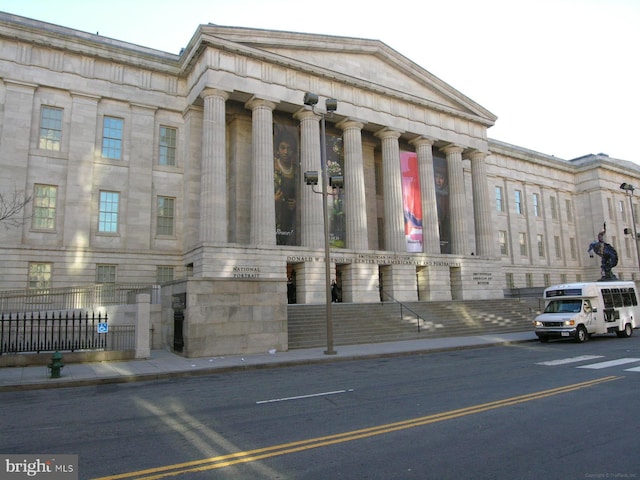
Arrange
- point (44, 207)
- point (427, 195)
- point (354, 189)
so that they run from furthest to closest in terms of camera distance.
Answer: point (427, 195)
point (354, 189)
point (44, 207)

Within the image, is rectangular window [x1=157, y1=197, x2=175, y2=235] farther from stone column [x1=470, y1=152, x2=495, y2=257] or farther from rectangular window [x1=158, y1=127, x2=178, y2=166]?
stone column [x1=470, y1=152, x2=495, y2=257]

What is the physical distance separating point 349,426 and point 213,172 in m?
23.3

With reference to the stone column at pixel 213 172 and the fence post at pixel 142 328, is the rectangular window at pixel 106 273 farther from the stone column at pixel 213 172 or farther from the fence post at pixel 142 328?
the fence post at pixel 142 328

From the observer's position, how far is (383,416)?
768 centimetres

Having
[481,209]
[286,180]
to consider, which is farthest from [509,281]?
[286,180]

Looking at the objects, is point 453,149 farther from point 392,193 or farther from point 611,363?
point 611,363

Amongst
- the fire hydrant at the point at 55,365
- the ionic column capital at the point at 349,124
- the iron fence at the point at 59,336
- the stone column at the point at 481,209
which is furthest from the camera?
the stone column at the point at 481,209

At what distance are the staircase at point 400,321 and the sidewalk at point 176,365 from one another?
1.68 metres

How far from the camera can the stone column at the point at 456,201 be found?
38.0 metres

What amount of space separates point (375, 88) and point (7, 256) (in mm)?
26554

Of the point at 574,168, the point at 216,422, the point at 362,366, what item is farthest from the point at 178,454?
the point at 574,168

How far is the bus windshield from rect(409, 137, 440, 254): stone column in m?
13.9

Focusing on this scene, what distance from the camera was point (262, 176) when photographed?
29.5 metres

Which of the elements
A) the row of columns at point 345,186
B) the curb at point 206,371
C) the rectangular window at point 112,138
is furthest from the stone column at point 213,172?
the curb at point 206,371
